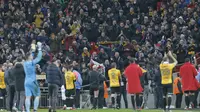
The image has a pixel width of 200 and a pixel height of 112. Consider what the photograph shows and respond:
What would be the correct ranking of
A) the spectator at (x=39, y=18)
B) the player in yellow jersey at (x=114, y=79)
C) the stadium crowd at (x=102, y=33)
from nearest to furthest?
the player in yellow jersey at (x=114, y=79)
the stadium crowd at (x=102, y=33)
the spectator at (x=39, y=18)

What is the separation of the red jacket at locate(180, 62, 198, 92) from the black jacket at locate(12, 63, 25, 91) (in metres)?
8.22

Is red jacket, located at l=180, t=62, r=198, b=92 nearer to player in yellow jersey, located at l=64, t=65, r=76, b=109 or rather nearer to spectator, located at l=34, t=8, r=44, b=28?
player in yellow jersey, located at l=64, t=65, r=76, b=109

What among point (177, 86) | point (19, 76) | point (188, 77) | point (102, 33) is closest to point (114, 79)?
point (177, 86)

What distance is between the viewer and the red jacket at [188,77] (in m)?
33.7

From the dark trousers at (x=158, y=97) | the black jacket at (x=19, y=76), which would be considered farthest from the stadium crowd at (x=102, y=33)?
the black jacket at (x=19, y=76)

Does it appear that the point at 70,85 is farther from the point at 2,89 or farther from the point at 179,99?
the point at 179,99

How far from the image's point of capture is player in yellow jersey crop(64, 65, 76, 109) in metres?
36.7

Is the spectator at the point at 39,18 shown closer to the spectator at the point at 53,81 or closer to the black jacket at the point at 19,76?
the spectator at the point at 53,81

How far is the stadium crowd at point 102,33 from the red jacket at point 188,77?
6.76 feet

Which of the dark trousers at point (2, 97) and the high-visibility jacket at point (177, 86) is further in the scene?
the dark trousers at point (2, 97)

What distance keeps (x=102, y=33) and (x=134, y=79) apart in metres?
11.3

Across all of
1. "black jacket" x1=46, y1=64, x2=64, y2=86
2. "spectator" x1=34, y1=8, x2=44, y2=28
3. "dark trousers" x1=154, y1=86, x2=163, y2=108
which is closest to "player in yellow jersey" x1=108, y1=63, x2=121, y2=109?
"dark trousers" x1=154, y1=86, x2=163, y2=108

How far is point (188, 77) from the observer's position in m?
34.0

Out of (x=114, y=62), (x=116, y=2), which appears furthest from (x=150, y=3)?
(x=114, y=62)
